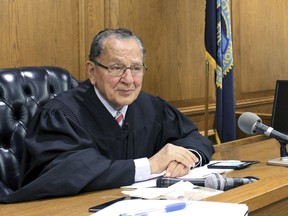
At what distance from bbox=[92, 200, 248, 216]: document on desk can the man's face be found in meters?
0.88

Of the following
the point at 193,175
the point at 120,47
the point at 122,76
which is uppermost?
the point at 120,47

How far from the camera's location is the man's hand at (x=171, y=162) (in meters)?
2.20

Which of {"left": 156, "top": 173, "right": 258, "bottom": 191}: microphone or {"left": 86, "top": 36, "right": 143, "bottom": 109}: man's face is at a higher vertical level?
{"left": 86, "top": 36, "right": 143, "bottom": 109}: man's face

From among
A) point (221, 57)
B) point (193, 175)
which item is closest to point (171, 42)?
point (221, 57)

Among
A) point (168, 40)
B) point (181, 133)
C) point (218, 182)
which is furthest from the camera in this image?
point (168, 40)

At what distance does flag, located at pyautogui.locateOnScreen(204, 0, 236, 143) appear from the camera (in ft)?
13.9

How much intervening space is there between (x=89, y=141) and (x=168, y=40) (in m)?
2.44

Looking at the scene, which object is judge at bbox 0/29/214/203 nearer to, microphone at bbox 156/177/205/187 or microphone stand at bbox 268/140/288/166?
microphone at bbox 156/177/205/187

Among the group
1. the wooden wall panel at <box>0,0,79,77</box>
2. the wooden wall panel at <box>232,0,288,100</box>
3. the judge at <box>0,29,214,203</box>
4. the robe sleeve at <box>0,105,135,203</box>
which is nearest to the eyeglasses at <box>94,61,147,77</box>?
the judge at <box>0,29,214,203</box>

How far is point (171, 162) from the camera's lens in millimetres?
2219

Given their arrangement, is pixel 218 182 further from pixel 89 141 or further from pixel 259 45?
pixel 259 45

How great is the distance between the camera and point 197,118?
4859 mm

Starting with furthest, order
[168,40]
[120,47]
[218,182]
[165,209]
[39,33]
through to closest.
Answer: [168,40] < [39,33] < [120,47] < [218,182] < [165,209]

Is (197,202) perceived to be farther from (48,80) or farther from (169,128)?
(48,80)
